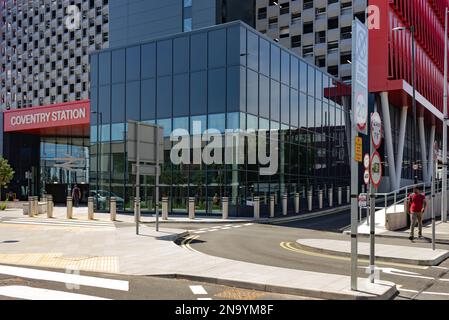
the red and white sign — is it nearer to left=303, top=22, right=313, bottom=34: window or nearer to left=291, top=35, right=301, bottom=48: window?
left=291, top=35, right=301, bottom=48: window

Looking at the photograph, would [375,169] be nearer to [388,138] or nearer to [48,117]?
[48,117]

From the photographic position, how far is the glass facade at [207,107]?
1073 inches

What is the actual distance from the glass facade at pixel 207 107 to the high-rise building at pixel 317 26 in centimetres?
2680

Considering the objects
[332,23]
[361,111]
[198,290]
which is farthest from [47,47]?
[361,111]

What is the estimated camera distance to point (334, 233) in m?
18.8

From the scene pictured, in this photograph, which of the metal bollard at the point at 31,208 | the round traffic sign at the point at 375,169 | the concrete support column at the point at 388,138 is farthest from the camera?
the concrete support column at the point at 388,138

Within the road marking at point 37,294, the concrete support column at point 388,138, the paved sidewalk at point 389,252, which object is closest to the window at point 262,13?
the concrete support column at point 388,138

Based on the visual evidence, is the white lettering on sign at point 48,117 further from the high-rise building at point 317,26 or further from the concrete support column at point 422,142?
the concrete support column at point 422,142

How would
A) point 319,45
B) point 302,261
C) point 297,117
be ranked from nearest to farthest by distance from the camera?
1. point 302,261
2. point 297,117
3. point 319,45

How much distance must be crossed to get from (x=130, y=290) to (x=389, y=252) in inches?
300

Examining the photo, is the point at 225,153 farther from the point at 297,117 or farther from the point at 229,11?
the point at 229,11

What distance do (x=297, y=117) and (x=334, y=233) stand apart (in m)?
15.7
